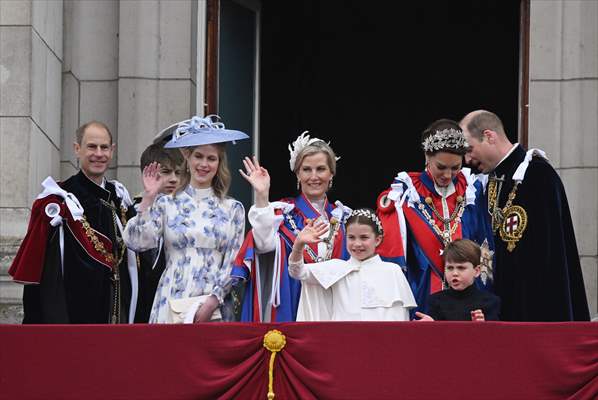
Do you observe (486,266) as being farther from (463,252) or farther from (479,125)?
(479,125)

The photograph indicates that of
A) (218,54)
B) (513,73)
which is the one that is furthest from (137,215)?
(513,73)

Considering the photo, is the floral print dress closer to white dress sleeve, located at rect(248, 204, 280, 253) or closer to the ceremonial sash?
white dress sleeve, located at rect(248, 204, 280, 253)

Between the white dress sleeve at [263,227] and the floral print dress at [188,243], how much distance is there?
0.16 meters

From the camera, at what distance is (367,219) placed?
25.9 feet

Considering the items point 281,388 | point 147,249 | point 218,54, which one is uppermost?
point 218,54

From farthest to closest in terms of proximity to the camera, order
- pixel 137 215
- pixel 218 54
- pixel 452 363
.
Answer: pixel 218 54 → pixel 137 215 → pixel 452 363

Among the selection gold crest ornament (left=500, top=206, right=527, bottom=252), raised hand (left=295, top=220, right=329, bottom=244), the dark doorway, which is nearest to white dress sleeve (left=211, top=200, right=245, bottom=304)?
raised hand (left=295, top=220, right=329, bottom=244)

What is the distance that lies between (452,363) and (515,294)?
1164 mm

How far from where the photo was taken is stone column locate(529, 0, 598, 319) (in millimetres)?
10398

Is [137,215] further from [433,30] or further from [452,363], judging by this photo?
[433,30]

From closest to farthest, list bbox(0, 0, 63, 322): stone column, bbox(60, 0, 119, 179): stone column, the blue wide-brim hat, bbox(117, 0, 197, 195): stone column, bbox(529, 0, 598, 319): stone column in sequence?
the blue wide-brim hat < bbox(0, 0, 63, 322): stone column < bbox(529, 0, 598, 319): stone column < bbox(117, 0, 197, 195): stone column < bbox(60, 0, 119, 179): stone column

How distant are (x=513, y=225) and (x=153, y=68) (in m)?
3.78

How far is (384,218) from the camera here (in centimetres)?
848

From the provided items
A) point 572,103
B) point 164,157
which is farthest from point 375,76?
point 164,157
